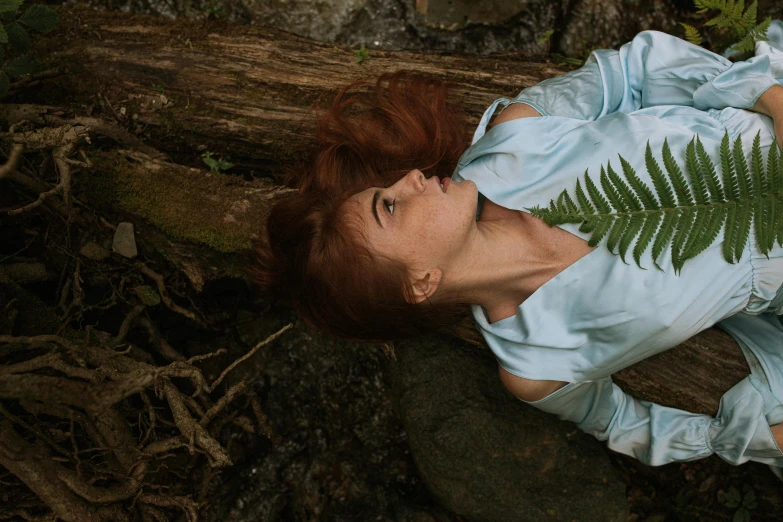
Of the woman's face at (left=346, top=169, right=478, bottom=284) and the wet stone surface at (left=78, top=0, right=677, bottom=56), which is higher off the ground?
the wet stone surface at (left=78, top=0, right=677, bottom=56)

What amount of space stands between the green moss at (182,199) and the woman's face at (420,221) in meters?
0.77

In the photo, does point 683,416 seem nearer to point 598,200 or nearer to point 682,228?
point 682,228

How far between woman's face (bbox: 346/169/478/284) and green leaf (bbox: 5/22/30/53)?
1790 mm

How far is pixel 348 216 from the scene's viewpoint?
103 inches

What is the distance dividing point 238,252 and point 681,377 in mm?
2276

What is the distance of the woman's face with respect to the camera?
8.14ft

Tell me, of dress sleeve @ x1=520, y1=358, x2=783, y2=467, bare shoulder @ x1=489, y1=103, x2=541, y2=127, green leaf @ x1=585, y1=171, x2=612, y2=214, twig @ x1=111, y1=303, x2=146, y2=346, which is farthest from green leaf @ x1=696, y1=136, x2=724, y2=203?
twig @ x1=111, y1=303, x2=146, y2=346

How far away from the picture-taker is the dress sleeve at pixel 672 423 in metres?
2.78

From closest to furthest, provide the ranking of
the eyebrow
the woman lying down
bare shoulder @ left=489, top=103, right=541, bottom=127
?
1. the woman lying down
2. the eyebrow
3. bare shoulder @ left=489, top=103, right=541, bottom=127

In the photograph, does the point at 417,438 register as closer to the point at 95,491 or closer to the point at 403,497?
the point at 403,497

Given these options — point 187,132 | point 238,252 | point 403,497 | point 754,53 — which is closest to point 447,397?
point 403,497

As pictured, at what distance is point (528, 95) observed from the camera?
2889mm

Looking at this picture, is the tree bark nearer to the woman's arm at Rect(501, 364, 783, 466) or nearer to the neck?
the woman's arm at Rect(501, 364, 783, 466)

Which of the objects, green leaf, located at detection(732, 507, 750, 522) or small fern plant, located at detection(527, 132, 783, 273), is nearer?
small fern plant, located at detection(527, 132, 783, 273)
